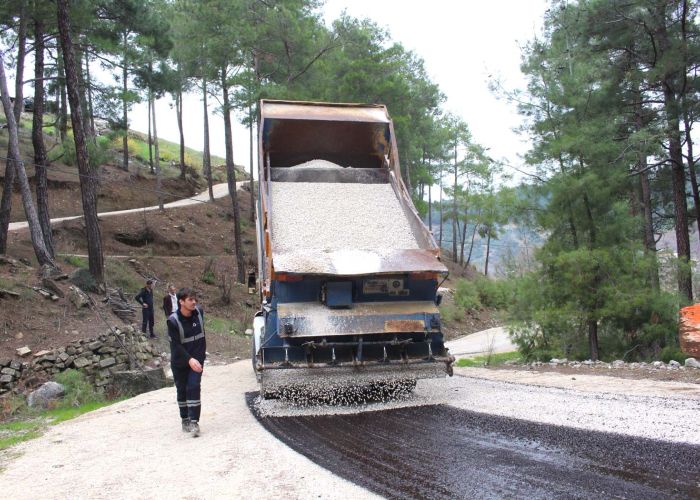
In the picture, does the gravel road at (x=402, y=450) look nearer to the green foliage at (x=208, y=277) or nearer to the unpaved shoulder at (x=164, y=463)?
the unpaved shoulder at (x=164, y=463)

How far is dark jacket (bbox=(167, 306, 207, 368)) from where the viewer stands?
18.7 feet

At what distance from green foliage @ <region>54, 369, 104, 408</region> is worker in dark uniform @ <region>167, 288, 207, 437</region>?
4120 millimetres

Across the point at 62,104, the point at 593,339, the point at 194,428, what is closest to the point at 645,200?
the point at 593,339

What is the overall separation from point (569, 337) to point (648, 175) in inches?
277

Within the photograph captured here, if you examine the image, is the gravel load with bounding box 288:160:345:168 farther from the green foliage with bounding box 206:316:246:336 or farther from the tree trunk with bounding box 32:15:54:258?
the tree trunk with bounding box 32:15:54:258

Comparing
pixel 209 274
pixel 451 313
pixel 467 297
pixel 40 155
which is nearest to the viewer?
pixel 40 155

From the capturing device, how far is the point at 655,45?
1439 cm

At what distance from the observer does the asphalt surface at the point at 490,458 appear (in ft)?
11.7

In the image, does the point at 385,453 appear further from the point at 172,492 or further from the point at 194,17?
the point at 194,17

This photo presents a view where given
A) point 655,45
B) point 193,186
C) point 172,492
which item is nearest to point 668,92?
point 655,45

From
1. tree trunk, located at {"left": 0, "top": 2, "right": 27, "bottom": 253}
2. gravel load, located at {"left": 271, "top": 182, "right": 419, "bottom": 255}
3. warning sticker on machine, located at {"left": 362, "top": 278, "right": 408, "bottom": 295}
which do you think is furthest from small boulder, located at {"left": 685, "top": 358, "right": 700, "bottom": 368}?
tree trunk, located at {"left": 0, "top": 2, "right": 27, "bottom": 253}

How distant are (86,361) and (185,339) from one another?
5.57 metres

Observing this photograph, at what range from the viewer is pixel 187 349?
5.71 metres

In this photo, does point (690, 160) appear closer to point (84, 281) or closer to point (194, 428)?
point (194, 428)
